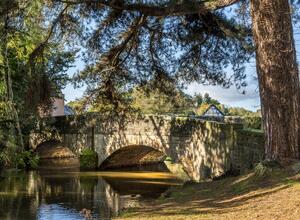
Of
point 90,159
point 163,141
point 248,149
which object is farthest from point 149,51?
point 90,159

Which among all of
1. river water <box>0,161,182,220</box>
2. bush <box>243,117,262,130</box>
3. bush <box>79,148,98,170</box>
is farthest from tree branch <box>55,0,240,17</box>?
bush <box>79,148,98,170</box>

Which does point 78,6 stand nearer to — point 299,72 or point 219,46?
point 219,46

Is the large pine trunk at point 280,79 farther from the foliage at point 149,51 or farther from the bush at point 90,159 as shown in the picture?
the bush at point 90,159

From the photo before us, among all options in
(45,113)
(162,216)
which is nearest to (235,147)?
(45,113)

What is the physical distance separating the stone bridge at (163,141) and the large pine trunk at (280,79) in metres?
3.69

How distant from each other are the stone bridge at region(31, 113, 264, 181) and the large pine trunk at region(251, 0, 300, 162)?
12.1 feet

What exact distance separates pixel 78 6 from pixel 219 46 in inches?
138

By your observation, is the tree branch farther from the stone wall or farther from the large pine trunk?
the stone wall

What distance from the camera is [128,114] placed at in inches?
590

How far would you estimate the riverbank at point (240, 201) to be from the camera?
682 cm

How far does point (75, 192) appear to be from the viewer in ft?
59.2

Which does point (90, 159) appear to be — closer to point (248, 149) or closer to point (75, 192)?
point (75, 192)

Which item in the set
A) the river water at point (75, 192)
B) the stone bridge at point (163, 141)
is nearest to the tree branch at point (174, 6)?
the river water at point (75, 192)

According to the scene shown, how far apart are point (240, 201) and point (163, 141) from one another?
14817mm
